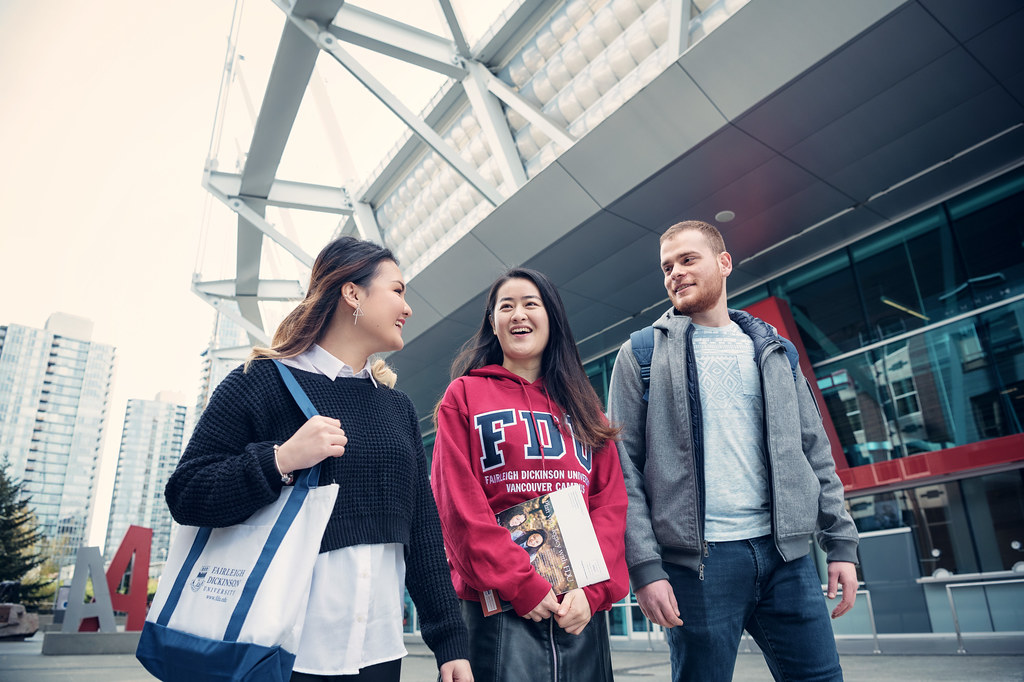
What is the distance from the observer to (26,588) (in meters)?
33.1

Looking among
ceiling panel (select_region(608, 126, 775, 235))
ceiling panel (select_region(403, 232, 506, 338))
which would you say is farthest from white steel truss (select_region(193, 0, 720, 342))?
ceiling panel (select_region(608, 126, 775, 235))

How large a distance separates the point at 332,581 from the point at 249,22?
1552 centimetres

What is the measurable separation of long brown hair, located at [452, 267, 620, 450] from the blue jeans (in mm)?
550

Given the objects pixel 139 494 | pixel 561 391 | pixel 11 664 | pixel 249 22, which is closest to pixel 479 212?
pixel 249 22

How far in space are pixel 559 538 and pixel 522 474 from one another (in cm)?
24

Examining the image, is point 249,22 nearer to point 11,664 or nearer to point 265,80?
point 265,80

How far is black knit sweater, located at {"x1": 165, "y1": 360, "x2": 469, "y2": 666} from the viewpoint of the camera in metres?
1.46

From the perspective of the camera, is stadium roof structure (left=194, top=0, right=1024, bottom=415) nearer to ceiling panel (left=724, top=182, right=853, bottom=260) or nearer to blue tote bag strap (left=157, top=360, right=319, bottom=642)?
ceiling panel (left=724, top=182, right=853, bottom=260)

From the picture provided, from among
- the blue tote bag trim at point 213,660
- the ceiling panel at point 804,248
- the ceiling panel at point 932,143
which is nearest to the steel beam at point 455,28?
the ceiling panel at point 804,248

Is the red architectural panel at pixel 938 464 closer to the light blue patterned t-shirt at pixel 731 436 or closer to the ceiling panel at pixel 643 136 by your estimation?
the ceiling panel at pixel 643 136

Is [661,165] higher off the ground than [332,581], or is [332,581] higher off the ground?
[661,165]

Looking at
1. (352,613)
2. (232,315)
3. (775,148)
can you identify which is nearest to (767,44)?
(775,148)

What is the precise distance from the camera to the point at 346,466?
169cm

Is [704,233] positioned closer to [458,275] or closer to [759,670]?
[759,670]
